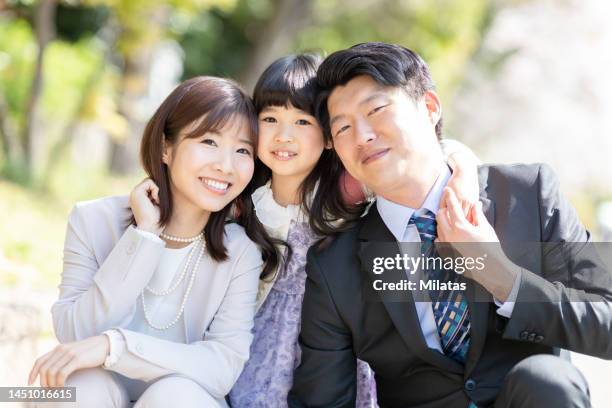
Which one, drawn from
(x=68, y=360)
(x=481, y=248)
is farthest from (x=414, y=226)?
(x=68, y=360)

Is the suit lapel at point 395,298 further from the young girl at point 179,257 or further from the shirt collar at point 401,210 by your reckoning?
the young girl at point 179,257

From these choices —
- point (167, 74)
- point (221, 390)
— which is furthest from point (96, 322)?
point (167, 74)

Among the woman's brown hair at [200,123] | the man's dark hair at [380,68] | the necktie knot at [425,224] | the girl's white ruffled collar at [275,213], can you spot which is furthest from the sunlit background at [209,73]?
the man's dark hair at [380,68]

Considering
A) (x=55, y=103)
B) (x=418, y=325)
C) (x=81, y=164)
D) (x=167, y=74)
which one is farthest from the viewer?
(x=167, y=74)

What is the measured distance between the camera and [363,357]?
2738 millimetres

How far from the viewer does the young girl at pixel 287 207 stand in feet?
9.68

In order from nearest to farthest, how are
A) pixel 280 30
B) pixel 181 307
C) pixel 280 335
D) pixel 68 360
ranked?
pixel 68 360
pixel 181 307
pixel 280 335
pixel 280 30

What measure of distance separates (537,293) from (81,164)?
8728mm

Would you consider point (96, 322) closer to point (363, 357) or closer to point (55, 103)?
point (363, 357)

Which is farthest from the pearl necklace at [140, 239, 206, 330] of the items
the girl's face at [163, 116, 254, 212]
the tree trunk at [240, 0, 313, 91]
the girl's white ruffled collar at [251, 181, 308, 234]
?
the tree trunk at [240, 0, 313, 91]

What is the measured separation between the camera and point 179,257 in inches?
113

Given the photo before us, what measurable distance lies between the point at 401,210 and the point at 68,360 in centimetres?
123

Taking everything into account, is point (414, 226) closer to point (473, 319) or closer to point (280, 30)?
point (473, 319)

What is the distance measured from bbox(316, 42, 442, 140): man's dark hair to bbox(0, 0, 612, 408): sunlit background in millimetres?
2006
